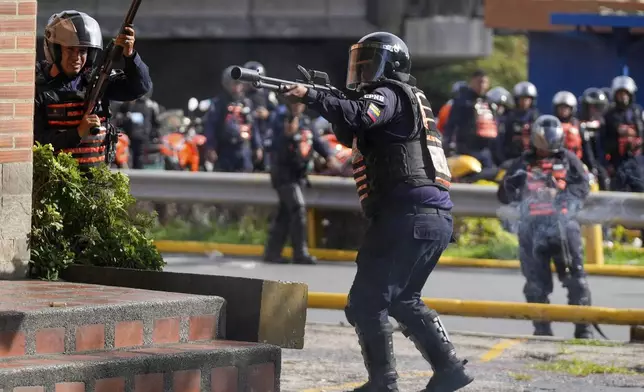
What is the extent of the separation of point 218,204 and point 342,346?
7.50m

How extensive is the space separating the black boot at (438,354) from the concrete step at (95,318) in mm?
1445

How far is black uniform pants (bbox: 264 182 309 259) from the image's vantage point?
16.1m

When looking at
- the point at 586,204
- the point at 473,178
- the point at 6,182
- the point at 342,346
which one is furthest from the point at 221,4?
the point at 6,182

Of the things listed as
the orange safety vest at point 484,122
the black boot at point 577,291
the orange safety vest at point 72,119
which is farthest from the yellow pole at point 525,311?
the orange safety vest at point 484,122

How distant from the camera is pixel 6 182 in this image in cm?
744

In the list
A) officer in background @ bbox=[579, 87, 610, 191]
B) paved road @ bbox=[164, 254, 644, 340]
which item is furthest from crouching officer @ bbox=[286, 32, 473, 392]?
officer in background @ bbox=[579, 87, 610, 191]

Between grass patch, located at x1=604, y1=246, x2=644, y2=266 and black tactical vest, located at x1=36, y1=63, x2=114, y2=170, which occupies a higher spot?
black tactical vest, located at x1=36, y1=63, x2=114, y2=170

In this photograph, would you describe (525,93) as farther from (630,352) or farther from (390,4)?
(630,352)

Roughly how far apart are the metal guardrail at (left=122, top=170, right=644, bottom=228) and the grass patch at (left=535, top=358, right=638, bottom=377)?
5.31m

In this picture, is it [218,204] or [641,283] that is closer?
[641,283]

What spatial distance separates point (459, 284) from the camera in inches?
582

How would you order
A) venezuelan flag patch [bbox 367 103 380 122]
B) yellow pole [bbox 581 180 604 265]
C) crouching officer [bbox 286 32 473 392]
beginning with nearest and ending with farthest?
venezuelan flag patch [bbox 367 103 380 122] → crouching officer [bbox 286 32 473 392] → yellow pole [bbox 581 180 604 265]

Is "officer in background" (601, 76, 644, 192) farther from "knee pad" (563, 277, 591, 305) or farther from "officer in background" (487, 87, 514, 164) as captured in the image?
"knee pad" (563, 277, 591, 305)

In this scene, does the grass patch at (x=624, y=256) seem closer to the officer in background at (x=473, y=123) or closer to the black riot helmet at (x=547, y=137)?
the black riot helmet at (x=547, y=137)
